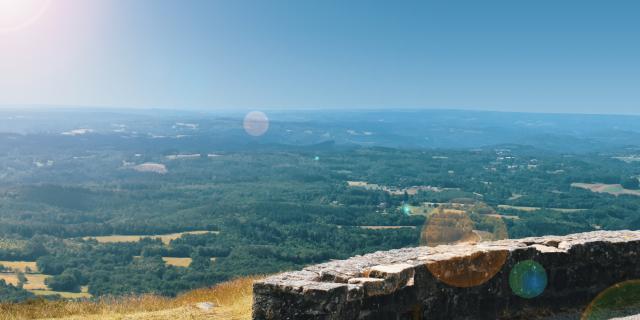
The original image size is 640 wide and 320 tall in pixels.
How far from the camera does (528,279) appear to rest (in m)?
10.5

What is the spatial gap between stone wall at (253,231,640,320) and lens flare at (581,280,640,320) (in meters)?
0.13

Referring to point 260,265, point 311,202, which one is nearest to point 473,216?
point 260,265

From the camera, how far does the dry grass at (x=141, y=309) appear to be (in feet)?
38.8

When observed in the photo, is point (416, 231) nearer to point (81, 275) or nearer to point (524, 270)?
point (81, 275)

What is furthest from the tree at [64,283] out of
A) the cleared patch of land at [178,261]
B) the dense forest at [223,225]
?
the cleared patch of land at [178,261]

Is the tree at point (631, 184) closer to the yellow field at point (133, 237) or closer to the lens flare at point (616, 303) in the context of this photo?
the yellow field at point (133, 237)

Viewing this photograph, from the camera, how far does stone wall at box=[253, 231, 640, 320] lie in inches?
330

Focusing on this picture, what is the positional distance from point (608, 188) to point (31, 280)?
160968 mm

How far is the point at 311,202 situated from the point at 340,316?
177 meters

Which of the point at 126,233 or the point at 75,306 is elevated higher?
the point at 75,306

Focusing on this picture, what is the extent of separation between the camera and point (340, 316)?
834 cm

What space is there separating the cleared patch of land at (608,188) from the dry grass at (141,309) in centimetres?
17263

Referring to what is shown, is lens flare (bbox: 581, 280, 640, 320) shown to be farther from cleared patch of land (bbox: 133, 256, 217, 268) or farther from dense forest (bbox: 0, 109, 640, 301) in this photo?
cleared patch of land (bbox: 133, 256, 217, 268)

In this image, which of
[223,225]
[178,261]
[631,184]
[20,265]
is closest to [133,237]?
[223,225]
